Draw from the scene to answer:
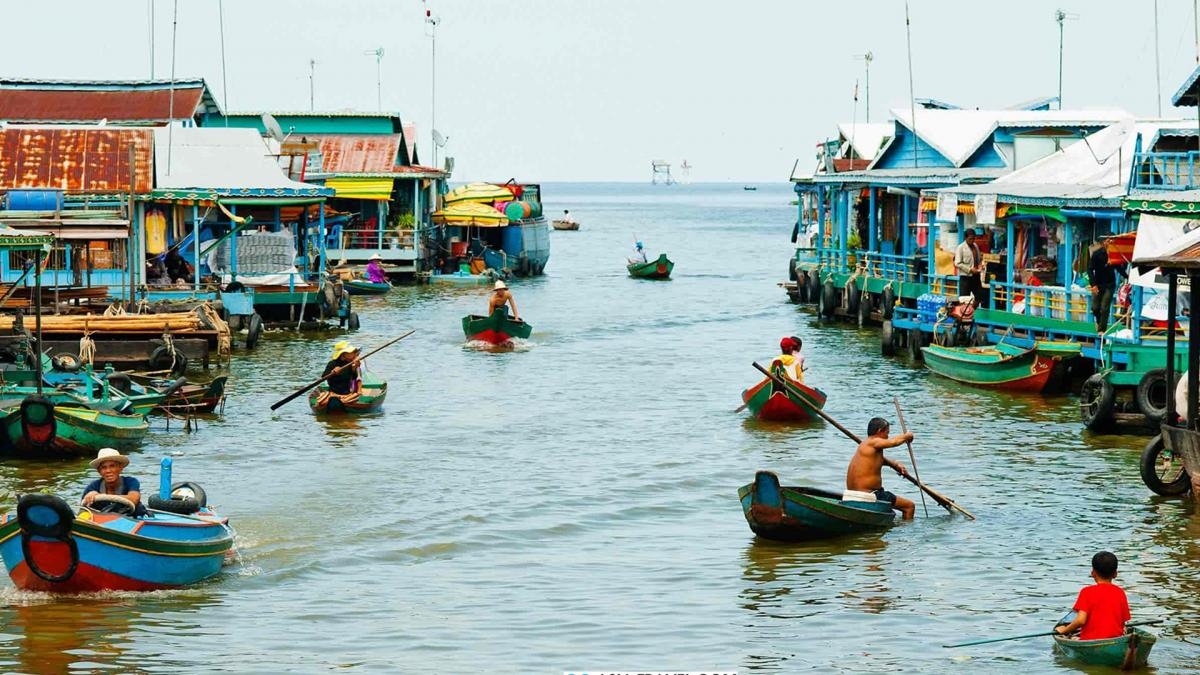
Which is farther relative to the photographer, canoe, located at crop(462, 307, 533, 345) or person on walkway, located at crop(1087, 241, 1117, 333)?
canoe, located at crop(462, 307, 533, 345)

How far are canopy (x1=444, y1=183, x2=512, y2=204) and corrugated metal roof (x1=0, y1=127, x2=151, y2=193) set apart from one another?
24.0 m

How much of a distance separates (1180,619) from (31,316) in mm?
20787

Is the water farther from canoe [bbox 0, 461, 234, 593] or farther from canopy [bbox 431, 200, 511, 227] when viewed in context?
canopy [bbox 431, 200, 511, 227]

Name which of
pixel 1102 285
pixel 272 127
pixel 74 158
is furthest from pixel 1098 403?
pixel 272 127

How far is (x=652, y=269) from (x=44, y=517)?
169 feet

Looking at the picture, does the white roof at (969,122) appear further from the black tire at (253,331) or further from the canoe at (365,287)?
the black tire at (253,331)

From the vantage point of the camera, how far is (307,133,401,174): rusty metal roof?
185 ft

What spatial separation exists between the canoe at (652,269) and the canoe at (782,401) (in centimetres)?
3918

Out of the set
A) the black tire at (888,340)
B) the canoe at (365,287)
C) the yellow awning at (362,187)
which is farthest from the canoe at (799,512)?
the yellow awning at (362,187)

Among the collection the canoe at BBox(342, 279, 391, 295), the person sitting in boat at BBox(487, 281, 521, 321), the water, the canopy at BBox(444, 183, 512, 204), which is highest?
the canopy at BBox(444, 183, 512, 204)

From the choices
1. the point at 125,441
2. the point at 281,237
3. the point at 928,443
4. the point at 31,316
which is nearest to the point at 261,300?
the point at 281,237

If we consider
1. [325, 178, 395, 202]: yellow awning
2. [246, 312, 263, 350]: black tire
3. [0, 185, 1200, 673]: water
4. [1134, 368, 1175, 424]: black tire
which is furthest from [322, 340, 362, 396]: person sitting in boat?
[325, 178, 395, 202]: yellow awning

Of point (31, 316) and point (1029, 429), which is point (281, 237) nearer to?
point (31, 316)

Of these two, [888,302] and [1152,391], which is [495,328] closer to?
[888,302]
